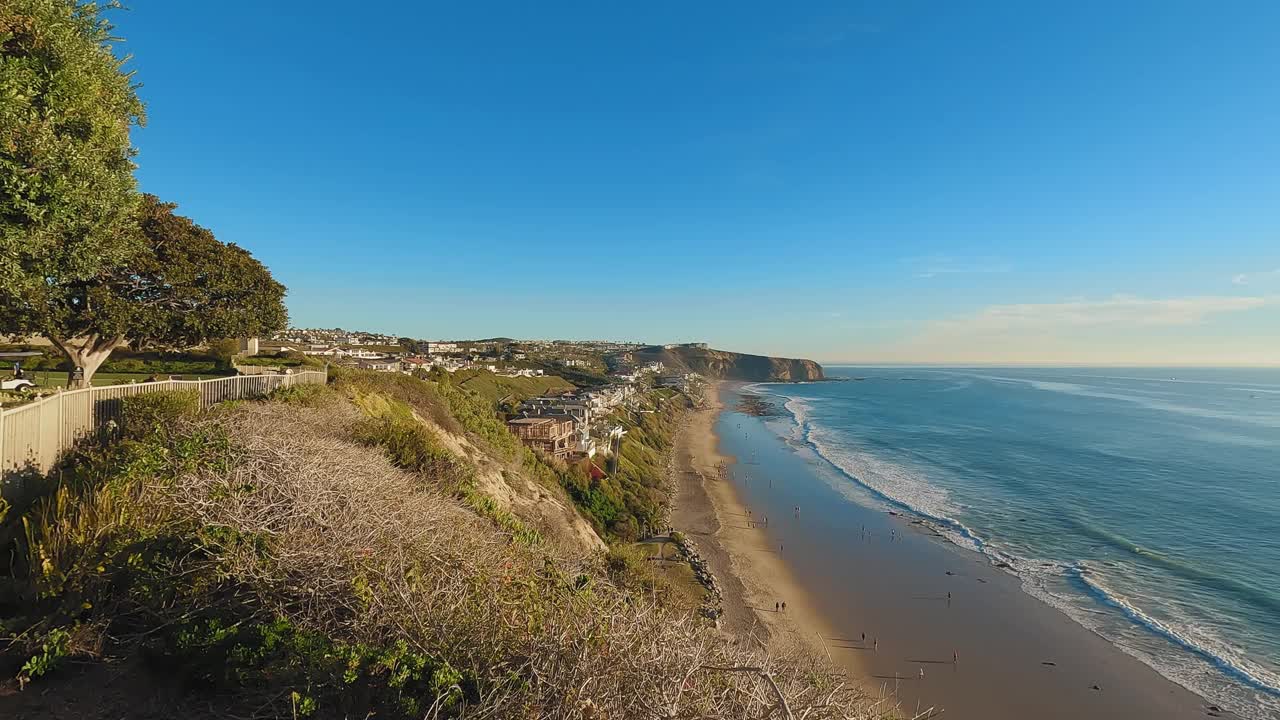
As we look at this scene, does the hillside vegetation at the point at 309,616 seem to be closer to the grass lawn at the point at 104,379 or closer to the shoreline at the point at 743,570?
the shoreline at the point at 743,570

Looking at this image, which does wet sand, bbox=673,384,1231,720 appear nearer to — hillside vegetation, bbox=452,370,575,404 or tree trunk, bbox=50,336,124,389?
tree trunk, bbox=50,336,124,389

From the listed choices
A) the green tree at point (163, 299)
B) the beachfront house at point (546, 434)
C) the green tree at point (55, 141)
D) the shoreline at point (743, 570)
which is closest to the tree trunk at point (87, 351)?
the green tree at point (163, 299)

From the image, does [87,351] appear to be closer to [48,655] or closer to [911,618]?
[48,655]

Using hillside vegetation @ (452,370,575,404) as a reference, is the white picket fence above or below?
above

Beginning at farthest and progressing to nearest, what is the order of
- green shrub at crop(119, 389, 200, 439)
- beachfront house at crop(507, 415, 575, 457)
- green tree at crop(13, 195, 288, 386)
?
beachfront house at crop(507, 415, 575, 457) → green tree at crop(13, 195, 288, 386) → green shrub at crop(119, 389, 200, 439)

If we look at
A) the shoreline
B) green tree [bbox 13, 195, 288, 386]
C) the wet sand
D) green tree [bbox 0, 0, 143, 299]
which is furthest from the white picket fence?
the wet sand

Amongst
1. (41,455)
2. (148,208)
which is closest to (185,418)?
(41,455)
